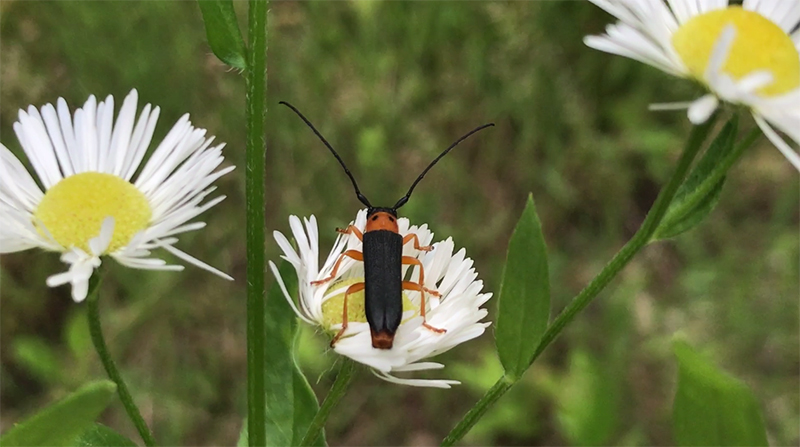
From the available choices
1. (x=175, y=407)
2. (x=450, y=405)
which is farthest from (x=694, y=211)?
(x=175, y=407)

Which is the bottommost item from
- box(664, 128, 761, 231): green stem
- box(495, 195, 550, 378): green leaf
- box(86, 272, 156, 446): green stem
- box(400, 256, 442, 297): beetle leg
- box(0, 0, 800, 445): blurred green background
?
box(86, 272, 156, 446): green stem

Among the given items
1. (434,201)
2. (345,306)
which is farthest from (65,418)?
(434,201)

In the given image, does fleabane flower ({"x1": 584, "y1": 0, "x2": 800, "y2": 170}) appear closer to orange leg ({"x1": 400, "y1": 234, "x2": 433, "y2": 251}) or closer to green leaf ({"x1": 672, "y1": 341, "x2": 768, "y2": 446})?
green leaf ({"x1": 672, "y1": 341, "x2": 768, "y2": 446})

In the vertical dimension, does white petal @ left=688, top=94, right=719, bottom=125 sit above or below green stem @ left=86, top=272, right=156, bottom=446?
above

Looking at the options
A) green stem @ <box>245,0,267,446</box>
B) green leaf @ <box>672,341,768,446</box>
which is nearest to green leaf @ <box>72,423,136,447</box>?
green stem @ <box>245,0,267,446</box>

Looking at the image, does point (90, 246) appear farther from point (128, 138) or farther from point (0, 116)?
point (0, 116)

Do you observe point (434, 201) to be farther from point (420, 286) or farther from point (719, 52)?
point (719, 52)

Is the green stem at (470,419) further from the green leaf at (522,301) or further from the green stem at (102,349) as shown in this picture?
the green stem at (102,349)

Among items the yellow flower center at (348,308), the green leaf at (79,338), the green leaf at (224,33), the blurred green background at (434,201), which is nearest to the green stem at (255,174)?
the green leaf at (224,33)
